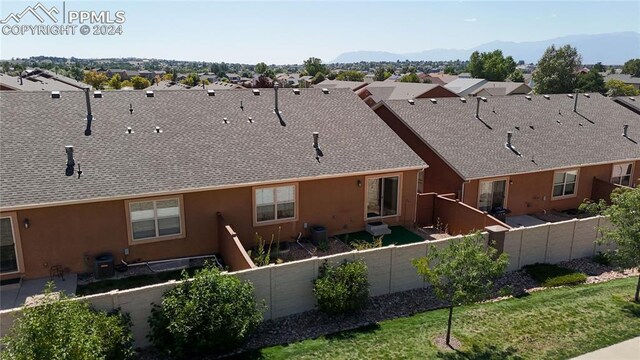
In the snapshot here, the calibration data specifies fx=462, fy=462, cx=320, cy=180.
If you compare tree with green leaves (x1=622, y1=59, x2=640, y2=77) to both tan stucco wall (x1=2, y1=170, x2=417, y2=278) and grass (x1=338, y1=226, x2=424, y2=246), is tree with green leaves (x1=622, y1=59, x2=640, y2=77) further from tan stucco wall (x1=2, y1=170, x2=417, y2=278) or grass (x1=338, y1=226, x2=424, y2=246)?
tan stucco wall (x1=2, y1=170, x2=417, y2=278)

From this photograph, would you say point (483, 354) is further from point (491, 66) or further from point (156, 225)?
point (491, 66)

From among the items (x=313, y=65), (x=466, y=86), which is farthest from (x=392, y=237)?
(x=313, y=65)

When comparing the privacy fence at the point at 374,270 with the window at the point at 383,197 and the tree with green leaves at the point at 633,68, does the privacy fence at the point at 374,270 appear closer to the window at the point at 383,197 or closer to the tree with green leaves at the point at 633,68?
the window at the point at 383,197

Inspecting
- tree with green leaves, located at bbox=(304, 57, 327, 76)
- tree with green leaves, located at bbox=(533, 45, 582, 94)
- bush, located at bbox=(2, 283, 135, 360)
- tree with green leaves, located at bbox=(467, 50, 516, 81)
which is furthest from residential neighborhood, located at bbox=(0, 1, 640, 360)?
tree with green leaves, located at bbox=(304, 57, 327, 76)

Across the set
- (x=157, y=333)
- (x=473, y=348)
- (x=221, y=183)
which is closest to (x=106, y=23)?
(x=221, y=183)

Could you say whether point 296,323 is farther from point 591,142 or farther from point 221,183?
point 591,142

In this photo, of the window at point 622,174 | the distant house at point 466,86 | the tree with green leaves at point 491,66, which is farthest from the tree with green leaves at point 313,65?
the window at point 622,174
